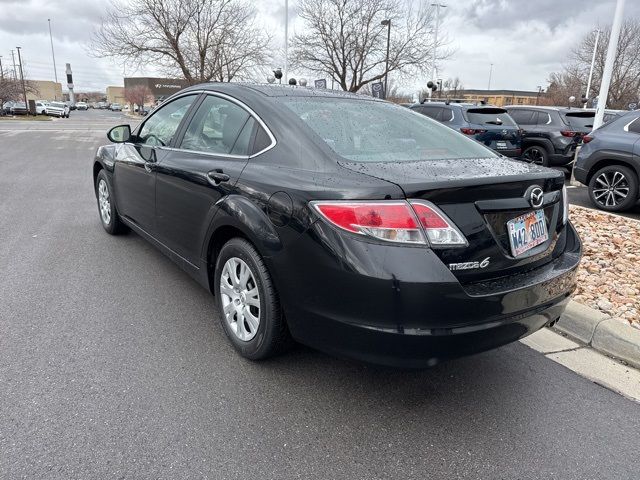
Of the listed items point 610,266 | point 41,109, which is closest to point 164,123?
point 610,266

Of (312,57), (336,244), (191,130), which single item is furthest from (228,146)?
(312,57)

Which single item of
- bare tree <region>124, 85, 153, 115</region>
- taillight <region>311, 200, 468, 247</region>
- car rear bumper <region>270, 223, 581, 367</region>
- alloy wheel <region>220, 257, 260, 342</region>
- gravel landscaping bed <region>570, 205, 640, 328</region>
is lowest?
gravel landscaping bed <region>570, 205, 640, 328</region>

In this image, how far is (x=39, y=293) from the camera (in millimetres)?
3781

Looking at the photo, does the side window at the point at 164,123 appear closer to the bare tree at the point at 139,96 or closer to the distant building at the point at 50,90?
the bare tree at the point at 139,96

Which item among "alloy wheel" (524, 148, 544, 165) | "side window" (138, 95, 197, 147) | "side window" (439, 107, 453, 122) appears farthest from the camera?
"alloy wheel" (524, 148, 544, 165)

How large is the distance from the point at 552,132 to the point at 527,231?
33.4 ft

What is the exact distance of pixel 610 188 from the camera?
7246 millimetres

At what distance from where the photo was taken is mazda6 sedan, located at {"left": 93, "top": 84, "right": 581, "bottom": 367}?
2.10 meters

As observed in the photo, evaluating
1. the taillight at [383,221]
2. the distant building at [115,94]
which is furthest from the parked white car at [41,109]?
the distant building at [115,94]

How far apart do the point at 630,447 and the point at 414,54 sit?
3008 centimetres

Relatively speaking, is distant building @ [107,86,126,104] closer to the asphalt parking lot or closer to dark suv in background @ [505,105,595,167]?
dark suv in background @ [505,105,595,167]

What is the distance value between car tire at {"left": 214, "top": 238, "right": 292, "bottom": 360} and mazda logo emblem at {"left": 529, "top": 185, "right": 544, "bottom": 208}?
138cm

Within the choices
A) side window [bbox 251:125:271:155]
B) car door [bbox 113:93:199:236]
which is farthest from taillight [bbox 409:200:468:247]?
car door [bbox 113:93:199:236]

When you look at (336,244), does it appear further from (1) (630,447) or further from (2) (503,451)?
(1) (630,447)
